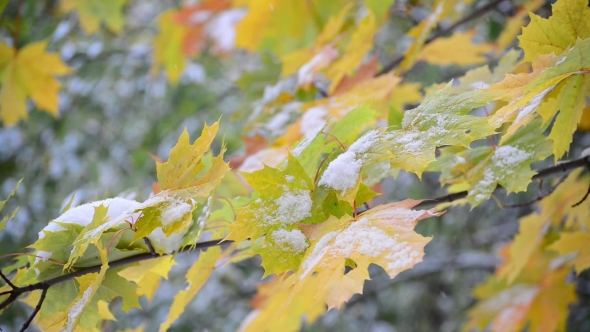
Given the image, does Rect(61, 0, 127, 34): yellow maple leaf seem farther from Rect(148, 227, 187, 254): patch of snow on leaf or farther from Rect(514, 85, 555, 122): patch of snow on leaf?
Rect(514, 85, 555, 122): patch of snow on leaf

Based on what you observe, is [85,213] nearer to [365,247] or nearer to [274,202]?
[274,202]

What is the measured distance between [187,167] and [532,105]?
442 millimetres

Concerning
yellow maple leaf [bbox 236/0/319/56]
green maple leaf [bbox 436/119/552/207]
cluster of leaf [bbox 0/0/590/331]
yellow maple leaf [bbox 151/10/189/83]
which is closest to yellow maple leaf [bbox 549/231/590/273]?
cluster of leaf [bbox 0/0/590/331]

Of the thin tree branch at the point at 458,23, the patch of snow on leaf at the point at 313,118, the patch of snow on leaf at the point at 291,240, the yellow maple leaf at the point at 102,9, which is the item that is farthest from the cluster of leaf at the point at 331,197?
the yellow maple leaf at the point at 102,9

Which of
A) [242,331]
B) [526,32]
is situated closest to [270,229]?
[526,32]

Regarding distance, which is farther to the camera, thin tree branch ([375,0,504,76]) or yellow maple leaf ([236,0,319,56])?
yellow maple leaf ([236,0,319,56])

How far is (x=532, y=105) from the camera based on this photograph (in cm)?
58

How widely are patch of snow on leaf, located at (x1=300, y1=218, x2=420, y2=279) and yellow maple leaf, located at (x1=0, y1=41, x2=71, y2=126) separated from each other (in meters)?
1.41

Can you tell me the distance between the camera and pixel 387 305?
273cm

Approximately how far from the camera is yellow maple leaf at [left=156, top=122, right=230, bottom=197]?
616 mm

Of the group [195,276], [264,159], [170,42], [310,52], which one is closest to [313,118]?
[264,159]

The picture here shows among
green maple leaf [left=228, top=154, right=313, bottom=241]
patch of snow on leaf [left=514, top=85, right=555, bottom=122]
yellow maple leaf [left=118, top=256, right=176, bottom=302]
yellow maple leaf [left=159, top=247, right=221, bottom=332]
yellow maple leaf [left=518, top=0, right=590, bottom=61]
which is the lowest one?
yellow maple leaf [left=159, top=247, right=221, bottom=332]

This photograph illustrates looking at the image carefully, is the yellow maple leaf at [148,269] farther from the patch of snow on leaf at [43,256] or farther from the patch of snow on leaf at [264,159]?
the patch of snow on leaf at [264,159]

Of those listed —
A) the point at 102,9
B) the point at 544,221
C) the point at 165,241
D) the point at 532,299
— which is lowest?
the point at 532,299
